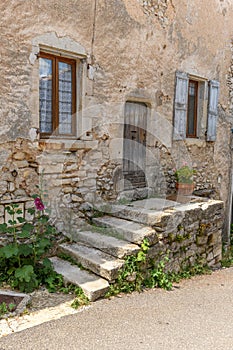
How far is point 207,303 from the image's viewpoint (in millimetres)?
3775

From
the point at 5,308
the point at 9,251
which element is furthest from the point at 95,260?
the point at 5,308

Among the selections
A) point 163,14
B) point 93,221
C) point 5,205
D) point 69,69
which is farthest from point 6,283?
point 163,14

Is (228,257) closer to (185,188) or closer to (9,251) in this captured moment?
(185,188)

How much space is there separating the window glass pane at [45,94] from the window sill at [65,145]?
24 cm

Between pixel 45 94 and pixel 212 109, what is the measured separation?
4.11 metres

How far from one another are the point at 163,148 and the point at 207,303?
3.12 meters

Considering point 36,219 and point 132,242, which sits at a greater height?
point 36,219

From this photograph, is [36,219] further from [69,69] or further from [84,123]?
[69,69]

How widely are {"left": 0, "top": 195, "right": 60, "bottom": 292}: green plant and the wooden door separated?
2096 mm

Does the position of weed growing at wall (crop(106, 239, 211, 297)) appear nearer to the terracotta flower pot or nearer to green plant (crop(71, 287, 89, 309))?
green plant (crop(71, 287, 89, 309))

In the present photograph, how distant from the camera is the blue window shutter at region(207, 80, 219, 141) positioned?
6.86 m

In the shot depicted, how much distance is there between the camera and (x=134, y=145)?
5734mm

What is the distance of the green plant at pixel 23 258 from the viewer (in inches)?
135

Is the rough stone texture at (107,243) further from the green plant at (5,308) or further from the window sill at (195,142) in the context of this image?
the window sill at (195,142)
